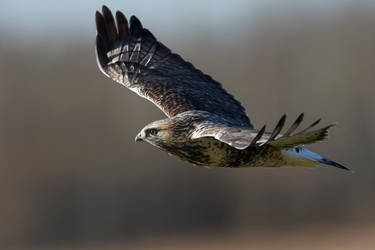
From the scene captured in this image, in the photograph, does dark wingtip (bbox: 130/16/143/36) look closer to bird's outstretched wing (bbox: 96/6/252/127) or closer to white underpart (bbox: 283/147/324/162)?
bird's outstretched wing (bbox: 96/6/252/127)

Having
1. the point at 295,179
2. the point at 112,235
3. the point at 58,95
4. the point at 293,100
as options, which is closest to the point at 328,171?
the point at 295,179

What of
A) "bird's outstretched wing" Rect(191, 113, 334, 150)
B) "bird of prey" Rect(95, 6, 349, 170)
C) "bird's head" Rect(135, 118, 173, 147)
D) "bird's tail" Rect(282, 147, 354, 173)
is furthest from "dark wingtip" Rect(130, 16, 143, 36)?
"bird's tail" Rect(282, 147, 354, 173)

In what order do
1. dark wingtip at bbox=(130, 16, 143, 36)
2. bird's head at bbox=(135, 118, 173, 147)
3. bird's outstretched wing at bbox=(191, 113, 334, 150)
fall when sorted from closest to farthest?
bird's outstretched wing at bbox=(191, 113, 334, 150) < bird's head at bbox=(135, 118, 173, 147) < dark wingtip at bbox=(130, 16, 143, 36)

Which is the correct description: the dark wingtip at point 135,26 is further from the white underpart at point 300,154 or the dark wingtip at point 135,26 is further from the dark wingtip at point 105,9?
the white underpart at point 300,154

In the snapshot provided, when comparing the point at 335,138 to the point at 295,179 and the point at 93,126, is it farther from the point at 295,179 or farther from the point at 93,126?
the point at 93,126

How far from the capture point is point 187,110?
922cm

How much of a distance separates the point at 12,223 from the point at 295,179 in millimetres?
10065

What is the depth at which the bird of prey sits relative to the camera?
→ 7.47 metres

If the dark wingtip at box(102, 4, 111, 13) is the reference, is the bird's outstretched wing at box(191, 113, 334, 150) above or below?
below

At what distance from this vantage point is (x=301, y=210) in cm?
2827

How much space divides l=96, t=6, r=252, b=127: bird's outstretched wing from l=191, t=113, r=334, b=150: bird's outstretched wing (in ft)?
6.32

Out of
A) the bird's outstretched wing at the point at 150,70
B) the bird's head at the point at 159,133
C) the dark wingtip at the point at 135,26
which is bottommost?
the bird's head at the point at 159,133

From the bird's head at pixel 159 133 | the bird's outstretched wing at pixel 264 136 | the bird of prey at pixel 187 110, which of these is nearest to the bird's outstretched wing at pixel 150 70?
the bird of prey at pixel 187 110

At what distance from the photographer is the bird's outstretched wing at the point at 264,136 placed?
6.56m
